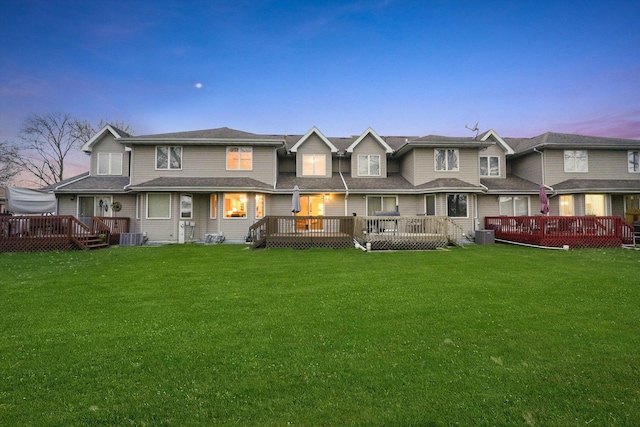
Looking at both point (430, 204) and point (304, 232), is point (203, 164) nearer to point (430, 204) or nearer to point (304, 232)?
point (304, 232)

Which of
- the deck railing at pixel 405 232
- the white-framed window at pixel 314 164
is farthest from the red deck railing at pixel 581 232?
the white-framed window at pixel 314 164

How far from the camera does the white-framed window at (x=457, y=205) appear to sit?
18.0 meters

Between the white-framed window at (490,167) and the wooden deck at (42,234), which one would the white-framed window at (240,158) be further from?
the white-framed window at (490,167)

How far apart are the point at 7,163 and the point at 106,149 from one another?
23.5 meters

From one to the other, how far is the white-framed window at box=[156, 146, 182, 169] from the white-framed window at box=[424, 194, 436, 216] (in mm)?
16637

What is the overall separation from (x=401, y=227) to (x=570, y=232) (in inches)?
355

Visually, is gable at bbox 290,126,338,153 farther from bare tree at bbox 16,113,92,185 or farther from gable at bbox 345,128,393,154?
bare tree at bbox 16,113,92,185

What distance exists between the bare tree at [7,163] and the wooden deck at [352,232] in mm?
36137

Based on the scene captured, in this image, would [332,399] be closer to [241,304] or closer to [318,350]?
[318,350]

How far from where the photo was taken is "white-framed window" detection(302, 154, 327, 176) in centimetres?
2027

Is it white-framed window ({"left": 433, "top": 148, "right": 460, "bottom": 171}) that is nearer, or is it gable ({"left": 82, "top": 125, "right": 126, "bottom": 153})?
gable ({"left": 82, "top": 125, "right": 126, "bottom": 153})

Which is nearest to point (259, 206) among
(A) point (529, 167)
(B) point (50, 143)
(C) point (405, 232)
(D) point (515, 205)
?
(C) point (405, 232)

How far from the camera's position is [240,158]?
1859 centimetres

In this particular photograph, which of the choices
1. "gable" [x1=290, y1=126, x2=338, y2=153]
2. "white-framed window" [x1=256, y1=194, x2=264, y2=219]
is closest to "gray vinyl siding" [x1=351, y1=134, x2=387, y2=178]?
"gable" [x1=290, y1=126, x2=338, y2=153]
